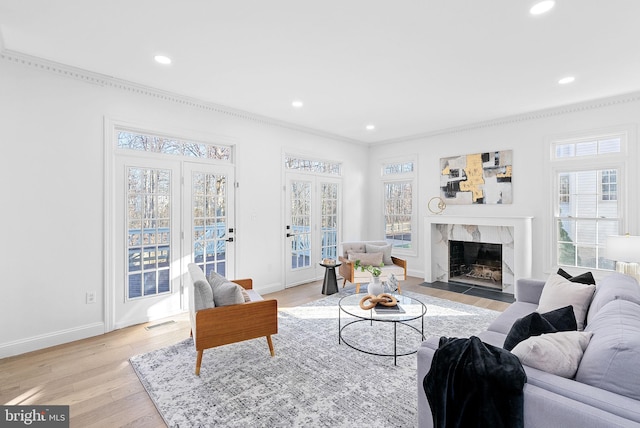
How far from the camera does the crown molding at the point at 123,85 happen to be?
292 centimetres

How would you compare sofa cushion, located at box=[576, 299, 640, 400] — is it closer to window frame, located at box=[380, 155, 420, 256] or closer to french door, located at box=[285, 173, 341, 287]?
french door, located at box=[285, 173, 341, 287]

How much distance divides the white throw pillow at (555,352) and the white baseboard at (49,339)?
12.7 feet

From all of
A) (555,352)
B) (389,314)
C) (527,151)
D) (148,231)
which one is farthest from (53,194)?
(527,151)

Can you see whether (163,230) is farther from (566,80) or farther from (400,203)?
(566,80)

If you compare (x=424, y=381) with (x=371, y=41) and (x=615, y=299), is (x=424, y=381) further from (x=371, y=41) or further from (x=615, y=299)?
(x=371, y=41)

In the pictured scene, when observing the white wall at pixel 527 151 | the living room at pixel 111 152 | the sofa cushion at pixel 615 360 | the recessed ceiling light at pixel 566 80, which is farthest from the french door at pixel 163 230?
the recessed ceiling light at pixel 566 80

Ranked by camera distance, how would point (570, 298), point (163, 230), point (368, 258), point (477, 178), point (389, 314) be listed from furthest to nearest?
point (477, 178)
point (368, 258)
point (163, 230)
point (389, 314)
point (570, 298)

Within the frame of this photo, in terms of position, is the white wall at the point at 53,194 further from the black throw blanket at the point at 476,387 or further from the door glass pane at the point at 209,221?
the black throw blanket at the point at 476,387

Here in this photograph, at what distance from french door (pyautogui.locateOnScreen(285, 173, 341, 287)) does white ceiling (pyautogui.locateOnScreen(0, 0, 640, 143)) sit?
67.4 inches

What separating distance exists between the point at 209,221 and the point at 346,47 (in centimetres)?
280

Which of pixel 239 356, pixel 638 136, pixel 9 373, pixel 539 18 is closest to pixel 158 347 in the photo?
pixel 239 356

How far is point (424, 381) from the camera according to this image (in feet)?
4.98

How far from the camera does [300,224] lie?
18.1ft

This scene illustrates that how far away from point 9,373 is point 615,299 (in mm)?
4572
